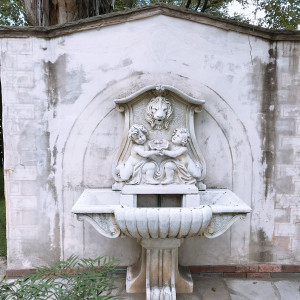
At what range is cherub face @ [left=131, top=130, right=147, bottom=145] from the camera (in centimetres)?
272

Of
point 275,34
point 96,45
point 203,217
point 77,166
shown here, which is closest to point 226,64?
point 275,34

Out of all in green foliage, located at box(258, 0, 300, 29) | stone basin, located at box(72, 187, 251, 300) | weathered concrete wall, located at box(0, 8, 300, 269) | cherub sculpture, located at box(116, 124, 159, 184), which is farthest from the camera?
green foliage, located at box(258, 0, 300, 29)

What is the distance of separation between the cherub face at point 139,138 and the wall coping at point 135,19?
118cm

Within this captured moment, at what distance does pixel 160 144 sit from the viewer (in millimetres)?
2797

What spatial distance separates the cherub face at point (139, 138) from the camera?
2721 mm

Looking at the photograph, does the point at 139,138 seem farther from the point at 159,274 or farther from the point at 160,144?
the point at 159,274

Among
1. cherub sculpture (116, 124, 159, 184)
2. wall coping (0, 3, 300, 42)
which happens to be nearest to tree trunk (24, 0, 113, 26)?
wall coping (0, 3, 300, 42)

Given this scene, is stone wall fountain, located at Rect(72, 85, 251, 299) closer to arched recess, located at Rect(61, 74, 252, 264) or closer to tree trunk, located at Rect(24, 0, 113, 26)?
arched recess, located at Rect(61, 74, 252, 264)

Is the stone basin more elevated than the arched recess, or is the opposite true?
the arched recess

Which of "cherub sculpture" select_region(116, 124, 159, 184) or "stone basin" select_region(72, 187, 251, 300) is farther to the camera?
"cherub sculpture" select_region(116, 124, 159, 184)

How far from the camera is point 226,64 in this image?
116 inches

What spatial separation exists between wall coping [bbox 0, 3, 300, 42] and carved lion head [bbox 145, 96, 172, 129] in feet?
2.95

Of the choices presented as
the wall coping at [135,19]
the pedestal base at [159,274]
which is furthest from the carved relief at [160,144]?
the wall coping at [135,19]

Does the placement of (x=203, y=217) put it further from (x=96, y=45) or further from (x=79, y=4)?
(x=79, y=4)
